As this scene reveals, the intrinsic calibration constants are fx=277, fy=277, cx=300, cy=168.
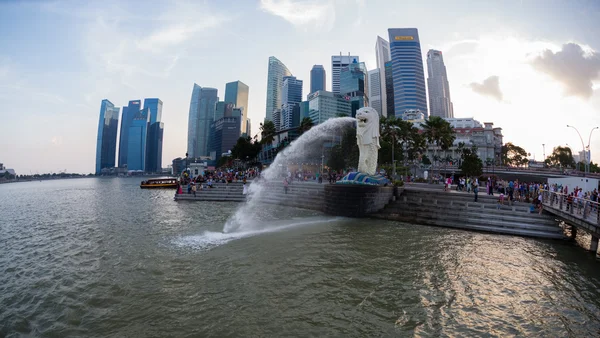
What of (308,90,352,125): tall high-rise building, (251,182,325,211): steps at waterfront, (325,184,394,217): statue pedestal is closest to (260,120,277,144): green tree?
(251,182,325,211): steps at waterfront

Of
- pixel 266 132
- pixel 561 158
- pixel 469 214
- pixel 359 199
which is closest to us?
pixel 469 214

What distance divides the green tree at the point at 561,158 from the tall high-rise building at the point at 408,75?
69.2 m

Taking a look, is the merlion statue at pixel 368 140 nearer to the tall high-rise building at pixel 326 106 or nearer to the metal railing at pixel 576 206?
the metal railing at pixel 576 206

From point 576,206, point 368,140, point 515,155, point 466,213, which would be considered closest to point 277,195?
point 368,140

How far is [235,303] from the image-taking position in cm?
739

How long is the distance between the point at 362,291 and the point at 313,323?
2.29 meters

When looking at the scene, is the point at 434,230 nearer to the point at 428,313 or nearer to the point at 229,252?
the point at 428,313

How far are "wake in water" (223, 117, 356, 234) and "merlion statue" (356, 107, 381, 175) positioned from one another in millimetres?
3873

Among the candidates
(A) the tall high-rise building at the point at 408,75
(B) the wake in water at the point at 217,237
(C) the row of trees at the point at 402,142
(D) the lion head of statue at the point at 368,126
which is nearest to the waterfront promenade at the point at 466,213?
(D) the lion head of statue at the point at 368,126

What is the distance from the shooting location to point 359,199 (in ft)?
71.5

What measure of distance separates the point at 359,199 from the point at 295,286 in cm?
1417

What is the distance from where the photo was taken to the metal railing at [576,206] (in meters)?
13.1

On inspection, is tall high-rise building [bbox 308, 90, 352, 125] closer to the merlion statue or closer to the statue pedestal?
the merlion statue

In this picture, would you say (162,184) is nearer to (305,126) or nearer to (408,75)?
(305,126)
